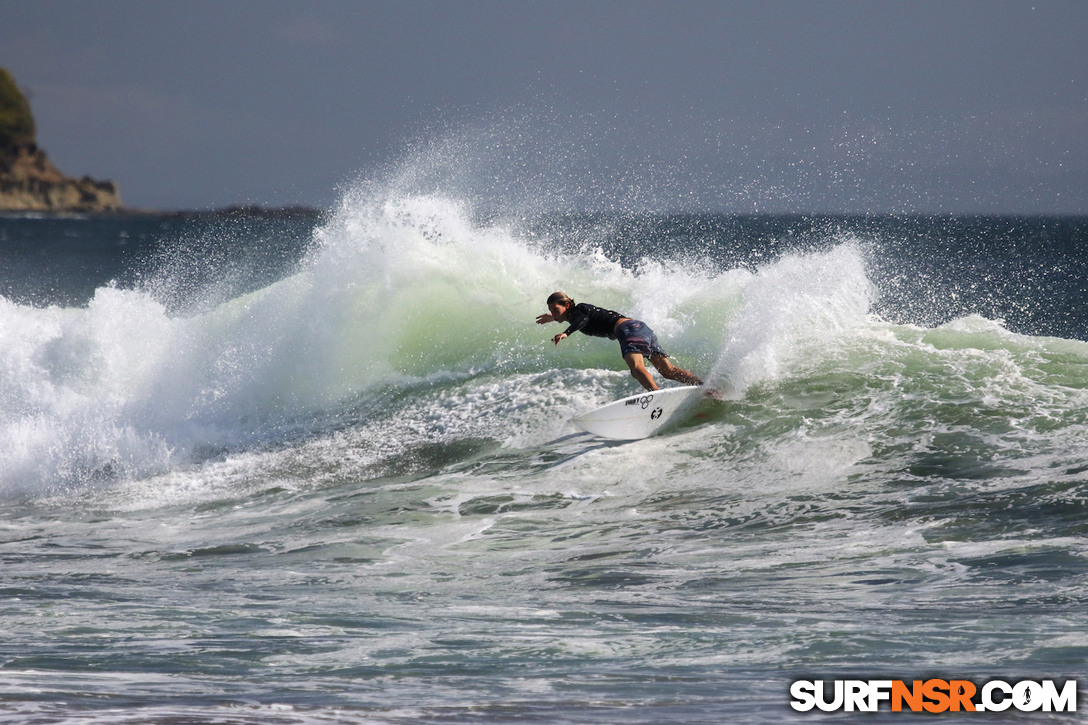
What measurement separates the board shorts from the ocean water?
781 millimetres

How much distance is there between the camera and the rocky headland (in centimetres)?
14488

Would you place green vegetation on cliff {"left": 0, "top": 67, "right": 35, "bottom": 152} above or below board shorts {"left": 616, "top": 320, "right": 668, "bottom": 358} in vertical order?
above

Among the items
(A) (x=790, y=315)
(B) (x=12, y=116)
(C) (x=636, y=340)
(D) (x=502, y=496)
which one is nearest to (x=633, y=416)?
(C) (x=636, y=340)

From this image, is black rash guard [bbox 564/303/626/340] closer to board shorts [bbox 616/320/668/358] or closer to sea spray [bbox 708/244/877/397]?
board shorts [bbox 616/320/668/358]

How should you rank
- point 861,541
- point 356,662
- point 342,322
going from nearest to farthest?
point 356,662 < point 861,541 < point 342,322

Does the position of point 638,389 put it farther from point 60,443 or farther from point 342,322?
point 60,443

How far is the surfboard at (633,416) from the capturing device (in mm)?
10711

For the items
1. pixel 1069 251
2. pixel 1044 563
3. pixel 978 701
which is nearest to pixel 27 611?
pixel 978 701

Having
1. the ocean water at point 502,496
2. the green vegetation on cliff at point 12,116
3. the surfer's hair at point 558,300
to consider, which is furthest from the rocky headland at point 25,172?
the surfer's hair at point 558,300

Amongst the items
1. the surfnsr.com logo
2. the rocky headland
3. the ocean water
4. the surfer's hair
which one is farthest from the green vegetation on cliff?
the surfnsr.com logo

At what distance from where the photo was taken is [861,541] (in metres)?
7.64

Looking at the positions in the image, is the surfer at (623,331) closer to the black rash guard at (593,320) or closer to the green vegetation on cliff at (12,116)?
the black rash guard at (593,320)

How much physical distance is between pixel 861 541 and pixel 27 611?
573 cm

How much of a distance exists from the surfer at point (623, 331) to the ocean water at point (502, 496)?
549mm
